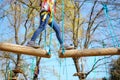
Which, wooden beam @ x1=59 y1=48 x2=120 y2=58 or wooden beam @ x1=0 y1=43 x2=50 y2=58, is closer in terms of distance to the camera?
wooden beam @ x1=0 y1=43 x2=50 y2=58

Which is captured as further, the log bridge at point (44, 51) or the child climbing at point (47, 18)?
the child climbing at point (47, 18)

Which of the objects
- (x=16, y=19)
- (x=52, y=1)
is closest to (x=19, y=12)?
(x=16, y=19)

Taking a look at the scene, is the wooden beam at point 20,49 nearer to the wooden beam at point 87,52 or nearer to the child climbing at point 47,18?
the child climbing at point 47,18

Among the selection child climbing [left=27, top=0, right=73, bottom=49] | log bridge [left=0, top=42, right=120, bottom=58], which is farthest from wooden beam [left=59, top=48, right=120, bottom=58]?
child climbing [left=27, top=0, right=73, bottom=49]

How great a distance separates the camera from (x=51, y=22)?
6902mm

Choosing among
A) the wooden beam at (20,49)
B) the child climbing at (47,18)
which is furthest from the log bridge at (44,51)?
the child climbing at (47,18)

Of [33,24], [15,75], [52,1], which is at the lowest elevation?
[15,75]

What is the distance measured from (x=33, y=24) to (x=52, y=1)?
34.7 ft

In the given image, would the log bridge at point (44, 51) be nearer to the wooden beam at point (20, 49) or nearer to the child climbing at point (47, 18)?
the wooden beam at point (20, 49)

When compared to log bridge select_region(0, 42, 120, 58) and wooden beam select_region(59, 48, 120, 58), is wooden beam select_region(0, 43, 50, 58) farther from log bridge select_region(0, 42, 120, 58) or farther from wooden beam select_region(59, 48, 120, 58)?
wooden beam select_region(59, 48, 120, 58)

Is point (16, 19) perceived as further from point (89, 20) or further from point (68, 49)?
point (68, 49)

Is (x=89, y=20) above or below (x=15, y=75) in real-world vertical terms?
above

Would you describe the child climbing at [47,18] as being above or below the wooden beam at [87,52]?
above

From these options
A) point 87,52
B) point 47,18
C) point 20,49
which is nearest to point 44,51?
point 20,49
